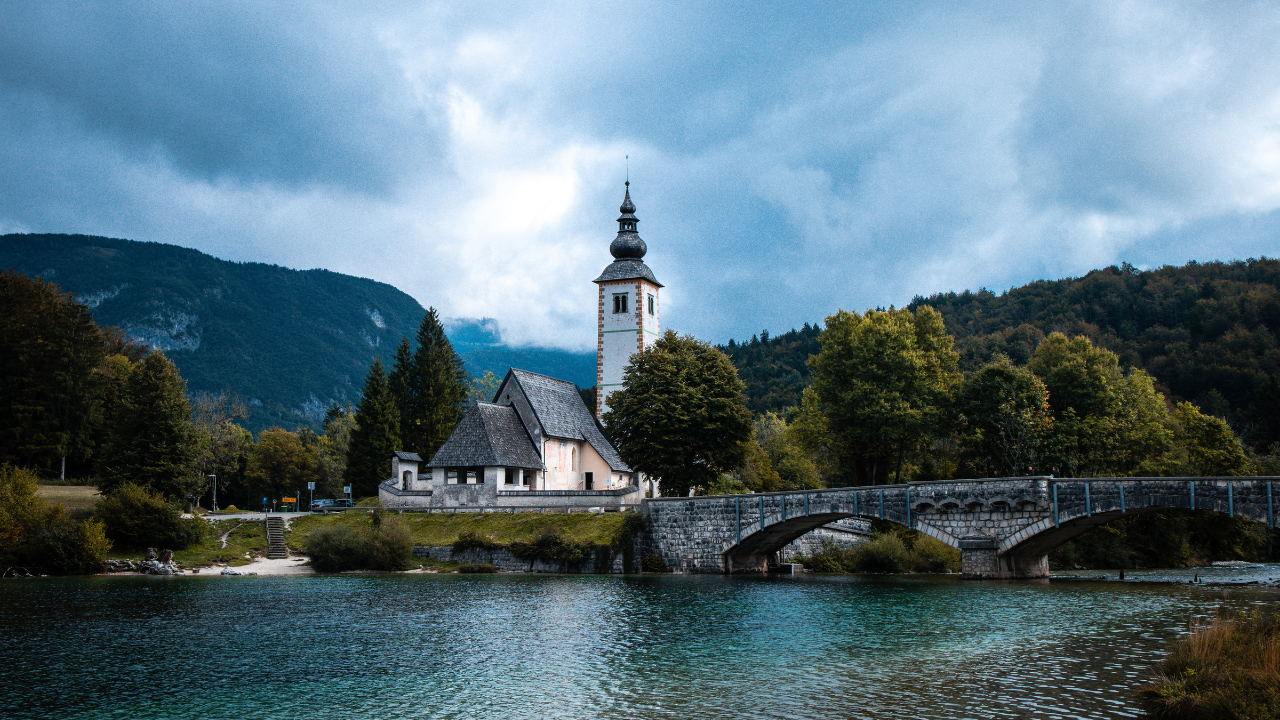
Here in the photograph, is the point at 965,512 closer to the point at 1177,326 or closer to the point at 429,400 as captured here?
the point at 429,400

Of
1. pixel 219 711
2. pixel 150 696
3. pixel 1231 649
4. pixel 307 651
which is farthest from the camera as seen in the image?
pixel 307 651

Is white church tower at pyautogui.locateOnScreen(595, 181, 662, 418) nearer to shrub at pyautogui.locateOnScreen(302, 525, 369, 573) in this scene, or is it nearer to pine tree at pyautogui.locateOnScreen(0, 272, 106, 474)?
shrub at pyautogui.locateOnScreen(302, 525, 369, 573)

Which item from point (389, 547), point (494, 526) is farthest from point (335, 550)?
point (494, 526)

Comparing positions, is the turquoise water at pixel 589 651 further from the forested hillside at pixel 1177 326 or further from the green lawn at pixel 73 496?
the forested hillside at pixel 1177 326

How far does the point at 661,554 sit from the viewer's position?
45719mm

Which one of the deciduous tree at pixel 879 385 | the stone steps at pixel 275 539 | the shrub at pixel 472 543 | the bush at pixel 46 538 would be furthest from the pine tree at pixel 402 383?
the deciduous tree at pixel 879 385

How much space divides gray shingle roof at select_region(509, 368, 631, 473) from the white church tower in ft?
5.19

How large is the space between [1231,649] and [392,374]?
226 feet

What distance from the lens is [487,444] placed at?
53.8m

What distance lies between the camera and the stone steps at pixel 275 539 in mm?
47375

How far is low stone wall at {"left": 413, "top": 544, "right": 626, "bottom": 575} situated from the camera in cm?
4516

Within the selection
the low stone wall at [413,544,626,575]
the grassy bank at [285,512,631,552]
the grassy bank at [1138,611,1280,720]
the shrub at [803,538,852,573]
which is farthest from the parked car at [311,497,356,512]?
the grassy bank at [1138,611,1280,720]

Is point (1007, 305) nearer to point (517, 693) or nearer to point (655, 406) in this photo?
point (655, 406)

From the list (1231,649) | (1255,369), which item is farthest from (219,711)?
(1255,369)
